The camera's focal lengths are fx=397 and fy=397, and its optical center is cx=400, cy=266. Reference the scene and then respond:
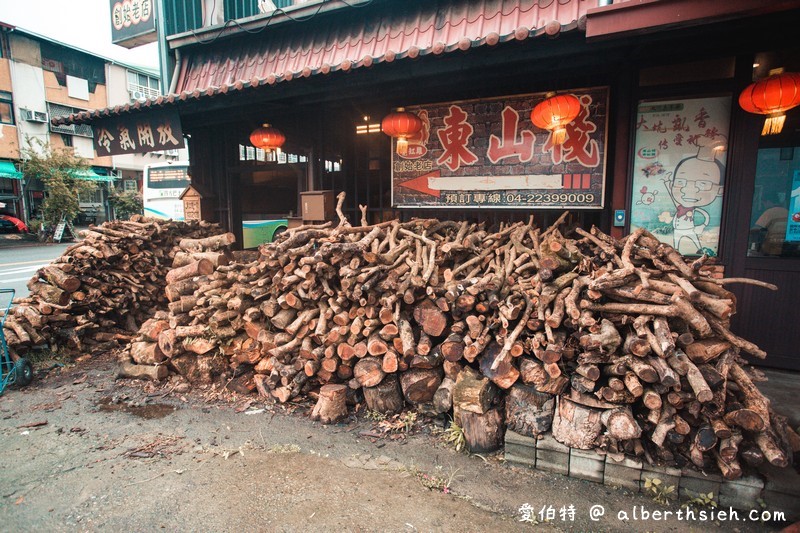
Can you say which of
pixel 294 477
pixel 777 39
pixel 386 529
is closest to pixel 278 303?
pixel 294 477

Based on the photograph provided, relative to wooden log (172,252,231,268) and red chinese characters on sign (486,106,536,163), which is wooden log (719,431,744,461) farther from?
wooden log (172,252,231,268)

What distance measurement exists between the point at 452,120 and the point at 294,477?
17.9ft

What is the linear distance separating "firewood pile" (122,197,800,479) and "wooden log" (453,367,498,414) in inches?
0.6

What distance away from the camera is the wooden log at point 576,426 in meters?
3.46

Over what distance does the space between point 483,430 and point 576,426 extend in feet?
2.80

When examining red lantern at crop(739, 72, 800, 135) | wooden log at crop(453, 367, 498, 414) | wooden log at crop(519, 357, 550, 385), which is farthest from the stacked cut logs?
red lantern at crop(739, 72, 800, 135)

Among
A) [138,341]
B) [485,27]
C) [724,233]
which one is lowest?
[138,341]

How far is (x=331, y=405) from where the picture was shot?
4.55 metres

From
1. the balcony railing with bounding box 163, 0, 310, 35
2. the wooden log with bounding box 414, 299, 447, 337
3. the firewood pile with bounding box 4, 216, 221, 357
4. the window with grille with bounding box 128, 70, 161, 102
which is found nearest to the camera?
the wooden log with bounding box 414, 299, 447, 337

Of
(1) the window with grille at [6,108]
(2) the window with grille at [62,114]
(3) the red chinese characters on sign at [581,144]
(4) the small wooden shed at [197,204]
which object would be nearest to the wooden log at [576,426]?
(3) the red chinese characters on sign at [581,144]

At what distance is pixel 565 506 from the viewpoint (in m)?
3.24

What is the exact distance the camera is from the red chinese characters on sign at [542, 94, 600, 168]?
5.62 meters

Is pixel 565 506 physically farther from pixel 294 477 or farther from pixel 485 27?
pixel 485 27

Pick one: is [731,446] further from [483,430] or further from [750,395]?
[483,430]
